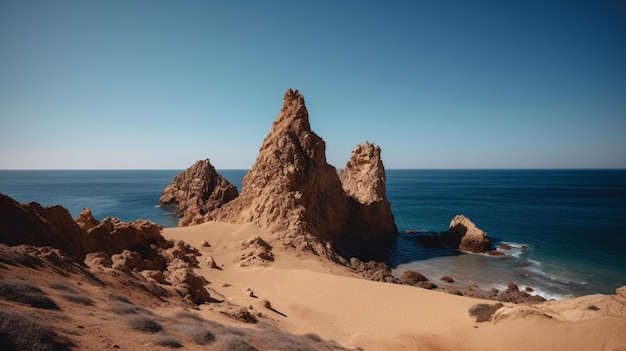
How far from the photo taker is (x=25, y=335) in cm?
468

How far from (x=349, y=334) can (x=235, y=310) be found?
16.7 ft

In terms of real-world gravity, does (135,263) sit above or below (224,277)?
above

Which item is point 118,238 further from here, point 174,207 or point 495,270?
point 174,207

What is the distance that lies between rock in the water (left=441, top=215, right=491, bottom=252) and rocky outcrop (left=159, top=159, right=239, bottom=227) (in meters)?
33.7

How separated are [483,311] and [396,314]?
384cm

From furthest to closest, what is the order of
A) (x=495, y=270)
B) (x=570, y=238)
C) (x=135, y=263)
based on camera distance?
1. (x=570, y=238)
2. (x=495, y=270)
3. (x=135, y=263)

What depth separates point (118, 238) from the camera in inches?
672

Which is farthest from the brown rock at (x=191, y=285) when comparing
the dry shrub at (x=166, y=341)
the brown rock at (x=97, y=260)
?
the dry shrub at (x=166, y=341)

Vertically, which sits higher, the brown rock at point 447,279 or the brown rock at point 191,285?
the brown rock at point 191,285

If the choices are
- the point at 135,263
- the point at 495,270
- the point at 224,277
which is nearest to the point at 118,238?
the point at 135,263

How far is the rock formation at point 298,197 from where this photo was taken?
2502cm

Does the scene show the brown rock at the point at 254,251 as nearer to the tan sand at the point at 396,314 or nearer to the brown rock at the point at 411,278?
the tan sand at the point at 396,314

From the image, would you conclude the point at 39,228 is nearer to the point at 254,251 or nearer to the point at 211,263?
the point at 211,263

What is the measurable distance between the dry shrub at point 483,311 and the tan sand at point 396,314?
261mm
